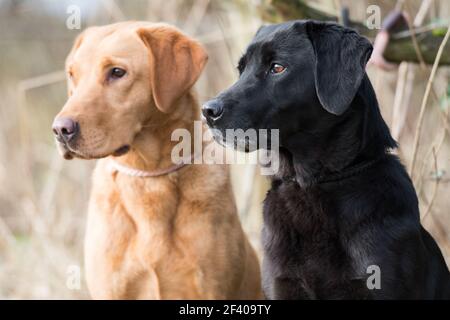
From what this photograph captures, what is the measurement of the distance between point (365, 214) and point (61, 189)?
4.47 meters

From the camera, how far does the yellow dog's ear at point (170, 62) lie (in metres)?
3.70

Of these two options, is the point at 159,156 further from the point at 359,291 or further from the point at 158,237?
the point at 359,291

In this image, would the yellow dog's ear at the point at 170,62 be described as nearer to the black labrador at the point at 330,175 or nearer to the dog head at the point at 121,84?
the dog head at the point at 121,84

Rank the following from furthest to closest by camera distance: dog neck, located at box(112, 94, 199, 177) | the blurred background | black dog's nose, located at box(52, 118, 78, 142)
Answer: the blurred background < dog neck, located at box(112, 94, 199, 177) < black dog's nose, located at box(52, 118, 78, 142)

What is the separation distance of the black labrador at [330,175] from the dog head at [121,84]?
0.54 metres

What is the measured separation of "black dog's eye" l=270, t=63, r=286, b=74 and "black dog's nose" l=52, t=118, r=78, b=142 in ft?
3.06

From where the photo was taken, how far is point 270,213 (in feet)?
11.1

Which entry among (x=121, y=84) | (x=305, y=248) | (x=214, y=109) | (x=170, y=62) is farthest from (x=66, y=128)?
(x=305, y=248)

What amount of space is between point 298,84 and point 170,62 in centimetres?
82

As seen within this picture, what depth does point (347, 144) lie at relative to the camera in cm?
323

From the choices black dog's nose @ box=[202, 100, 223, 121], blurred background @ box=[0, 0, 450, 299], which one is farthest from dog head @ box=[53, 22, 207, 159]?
blurred background @ box=[0, 0, 450, 299]

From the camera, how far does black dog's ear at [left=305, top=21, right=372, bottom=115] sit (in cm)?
310

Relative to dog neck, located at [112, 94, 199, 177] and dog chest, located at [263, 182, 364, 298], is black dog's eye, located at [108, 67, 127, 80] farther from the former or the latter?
dog chest, located at [263, 182, 364, 298]

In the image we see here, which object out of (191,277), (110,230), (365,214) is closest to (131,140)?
(110,230)
